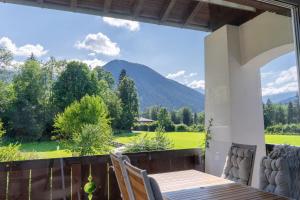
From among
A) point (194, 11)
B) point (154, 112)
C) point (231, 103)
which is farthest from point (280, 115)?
point (194, 11)

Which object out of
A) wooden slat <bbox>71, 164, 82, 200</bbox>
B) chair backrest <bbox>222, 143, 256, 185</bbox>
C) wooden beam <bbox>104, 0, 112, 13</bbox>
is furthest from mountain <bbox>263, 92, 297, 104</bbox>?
wooden slat <bbox>71, 164, 82, 200</bbox>

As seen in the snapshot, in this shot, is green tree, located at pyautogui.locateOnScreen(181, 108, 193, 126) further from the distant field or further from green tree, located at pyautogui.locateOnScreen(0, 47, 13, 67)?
green tree, located at pyautogui.locateOnScreen(0, 47, 13, 67)

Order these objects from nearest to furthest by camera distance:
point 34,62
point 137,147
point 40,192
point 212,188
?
point 212,188 → point 40,192 → point 34,62 → point 137,147

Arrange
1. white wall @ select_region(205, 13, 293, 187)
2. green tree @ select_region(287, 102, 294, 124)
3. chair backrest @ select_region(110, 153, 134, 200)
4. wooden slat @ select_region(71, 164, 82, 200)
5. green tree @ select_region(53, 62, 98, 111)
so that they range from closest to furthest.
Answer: chair backrest @ select_region(110, 153, 134, 200) < green tree @ select_region(287, 102, 294, 124) < wooden slat @ select_region(71, 164, 82, 200) < green tree @ select_region(53, 62, 98, 111) < white wall @ select_region(205, 13, 293, 187)

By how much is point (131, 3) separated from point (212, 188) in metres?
2.78

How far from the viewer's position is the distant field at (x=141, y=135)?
3174 millimetres

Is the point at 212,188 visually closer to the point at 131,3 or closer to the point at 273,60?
the point at 273,60

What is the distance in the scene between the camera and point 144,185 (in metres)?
1.31

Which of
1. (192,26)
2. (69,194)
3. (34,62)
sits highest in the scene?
(192,26)

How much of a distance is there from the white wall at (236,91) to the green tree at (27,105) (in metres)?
2.69

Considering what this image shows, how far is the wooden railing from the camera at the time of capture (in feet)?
9.97

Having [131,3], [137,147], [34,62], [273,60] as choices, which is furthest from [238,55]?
[34,62]

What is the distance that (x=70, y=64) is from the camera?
3.54 m

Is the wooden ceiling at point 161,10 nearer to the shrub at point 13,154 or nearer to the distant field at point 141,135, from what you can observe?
the distant field at point 141,135
